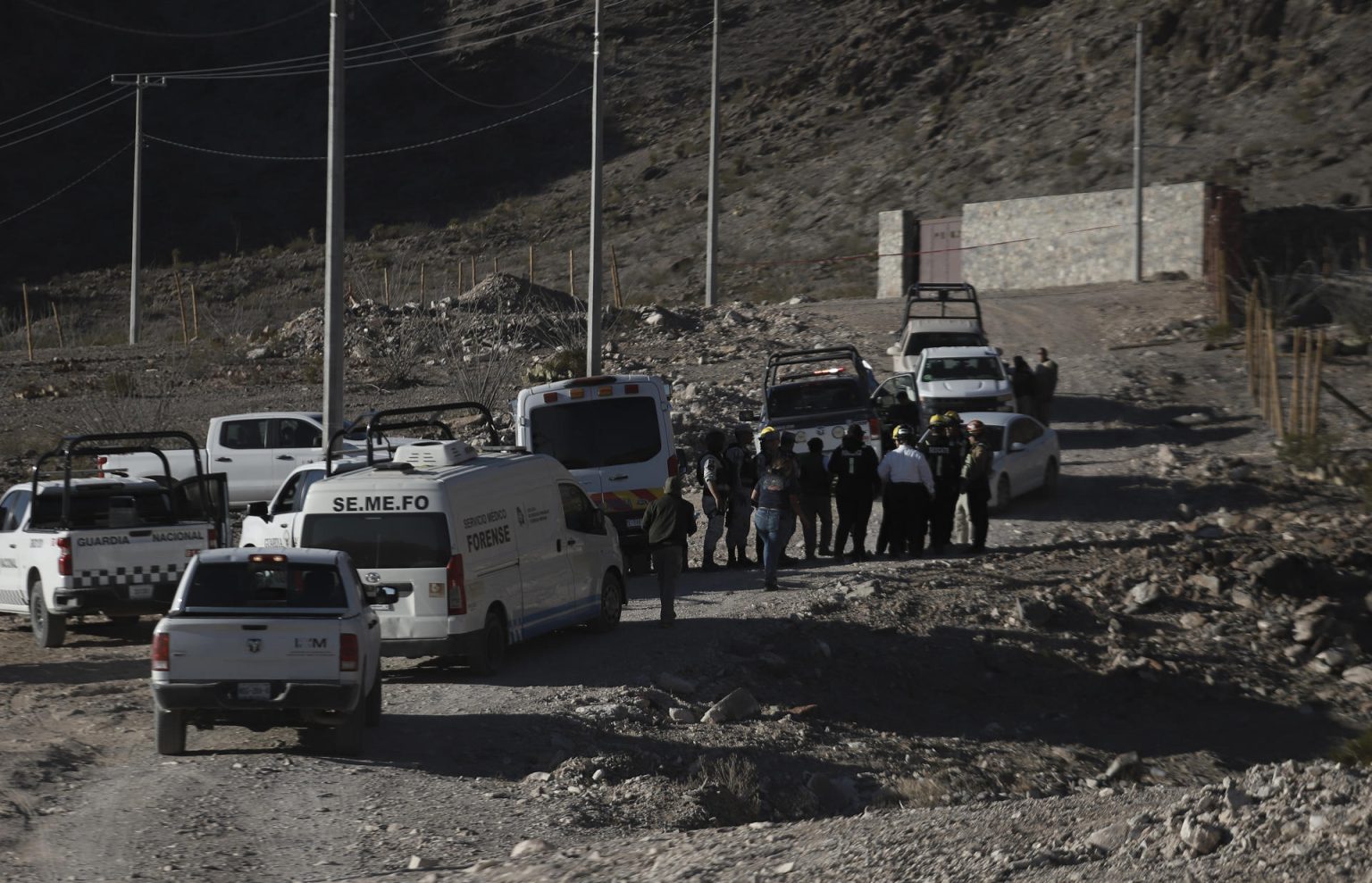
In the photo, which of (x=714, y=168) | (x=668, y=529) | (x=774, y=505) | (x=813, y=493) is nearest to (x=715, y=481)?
(x=813, y=493)

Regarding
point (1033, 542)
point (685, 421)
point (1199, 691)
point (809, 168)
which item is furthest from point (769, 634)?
point (809, 168)

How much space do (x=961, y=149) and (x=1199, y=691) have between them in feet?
175

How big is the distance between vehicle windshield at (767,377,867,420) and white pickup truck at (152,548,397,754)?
47.6ft

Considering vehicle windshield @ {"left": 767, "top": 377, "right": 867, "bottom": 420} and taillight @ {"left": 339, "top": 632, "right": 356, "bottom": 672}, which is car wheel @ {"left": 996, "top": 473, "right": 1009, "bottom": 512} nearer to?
vehicle windshield @ {"left": 767, "top": 377, "right": 867, "bottom": 420}

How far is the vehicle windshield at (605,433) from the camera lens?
2123cm

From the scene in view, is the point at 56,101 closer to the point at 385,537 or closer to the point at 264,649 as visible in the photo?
the point at 385,537

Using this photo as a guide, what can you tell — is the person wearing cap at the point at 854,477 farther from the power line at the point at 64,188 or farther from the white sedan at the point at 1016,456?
the power line at the point at 64,188

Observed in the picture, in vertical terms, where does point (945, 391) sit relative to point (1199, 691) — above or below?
above

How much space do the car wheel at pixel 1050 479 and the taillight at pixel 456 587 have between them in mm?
14003

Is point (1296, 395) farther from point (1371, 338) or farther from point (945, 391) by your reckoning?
point (1371, 338)

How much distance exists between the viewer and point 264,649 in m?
12.2

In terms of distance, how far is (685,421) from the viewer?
33.2m

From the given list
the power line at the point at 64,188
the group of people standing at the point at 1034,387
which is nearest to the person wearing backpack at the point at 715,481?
the group of people standing at the point at 1034,387

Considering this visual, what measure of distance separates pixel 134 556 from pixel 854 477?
28.4ft
